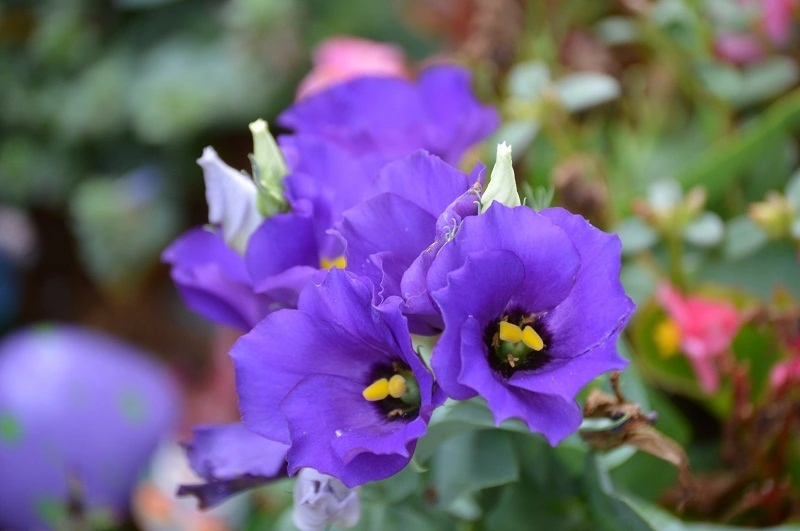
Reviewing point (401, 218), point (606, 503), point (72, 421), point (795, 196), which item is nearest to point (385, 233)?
point (401, 218)

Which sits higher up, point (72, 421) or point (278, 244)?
point (278, 244)

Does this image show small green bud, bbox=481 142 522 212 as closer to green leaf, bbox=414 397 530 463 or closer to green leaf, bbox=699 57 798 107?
green leaf, bbox=414 397 530 463

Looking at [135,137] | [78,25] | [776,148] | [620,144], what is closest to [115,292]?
[135,137]

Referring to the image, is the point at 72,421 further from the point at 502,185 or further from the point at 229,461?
the point at 502,185

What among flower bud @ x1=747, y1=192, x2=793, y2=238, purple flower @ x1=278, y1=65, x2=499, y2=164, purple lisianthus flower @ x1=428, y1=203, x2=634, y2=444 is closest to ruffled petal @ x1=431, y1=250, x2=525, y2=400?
purple lisianthus flower @ x1=428, y1=203, x2=634, y2=444

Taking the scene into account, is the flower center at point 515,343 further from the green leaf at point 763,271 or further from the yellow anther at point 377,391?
the green leaf at point 763,271
